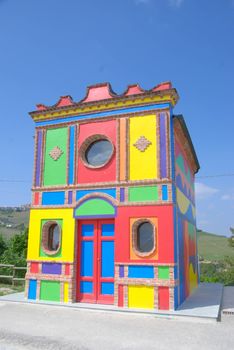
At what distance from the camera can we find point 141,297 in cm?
984

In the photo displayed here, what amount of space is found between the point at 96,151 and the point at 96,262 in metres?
3.93

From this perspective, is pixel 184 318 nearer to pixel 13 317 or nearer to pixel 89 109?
pixel 13 317

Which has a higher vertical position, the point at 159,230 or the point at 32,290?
the point at 159,230

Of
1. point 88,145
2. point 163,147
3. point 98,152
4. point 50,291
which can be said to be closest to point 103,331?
point 50,291

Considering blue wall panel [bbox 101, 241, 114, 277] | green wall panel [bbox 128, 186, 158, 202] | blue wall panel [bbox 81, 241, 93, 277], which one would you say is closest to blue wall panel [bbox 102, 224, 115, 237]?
blue wall panel [bbox 101, 241, 114, 277]

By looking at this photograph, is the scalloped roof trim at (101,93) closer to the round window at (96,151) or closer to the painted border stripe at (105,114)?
the painted border stripe at (105,114)

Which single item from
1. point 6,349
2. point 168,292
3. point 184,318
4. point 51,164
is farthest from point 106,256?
point 6,349

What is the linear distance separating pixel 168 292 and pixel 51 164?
6155 mm

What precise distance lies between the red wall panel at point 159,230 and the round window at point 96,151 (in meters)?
2.02

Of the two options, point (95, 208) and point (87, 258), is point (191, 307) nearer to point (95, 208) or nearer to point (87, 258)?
point (87, 258)

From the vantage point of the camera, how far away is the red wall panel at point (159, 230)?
32.5 ft

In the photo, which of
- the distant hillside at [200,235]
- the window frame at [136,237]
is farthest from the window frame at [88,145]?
the distant hillside at [200,235]

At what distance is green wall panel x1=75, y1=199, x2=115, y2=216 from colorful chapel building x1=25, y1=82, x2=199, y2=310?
3 centimetres

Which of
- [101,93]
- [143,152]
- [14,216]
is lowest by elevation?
[143,152]
